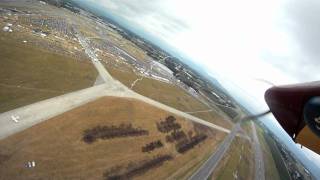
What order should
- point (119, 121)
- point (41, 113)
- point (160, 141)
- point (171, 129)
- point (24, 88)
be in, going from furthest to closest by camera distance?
point (171, 129) < point (160, 141) < point (119, 121) < point (24, 88) < point (41, 113)

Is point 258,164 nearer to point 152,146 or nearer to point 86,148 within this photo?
point 152,146

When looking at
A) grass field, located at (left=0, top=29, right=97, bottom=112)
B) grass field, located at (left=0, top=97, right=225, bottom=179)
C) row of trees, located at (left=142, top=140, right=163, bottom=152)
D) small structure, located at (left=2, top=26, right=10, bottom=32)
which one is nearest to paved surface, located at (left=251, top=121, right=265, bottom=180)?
grass field, located at (left=0, top=97, right=225, bottom=179)

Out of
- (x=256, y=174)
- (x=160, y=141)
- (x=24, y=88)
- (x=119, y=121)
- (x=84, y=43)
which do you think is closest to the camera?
(x=24, y=88)

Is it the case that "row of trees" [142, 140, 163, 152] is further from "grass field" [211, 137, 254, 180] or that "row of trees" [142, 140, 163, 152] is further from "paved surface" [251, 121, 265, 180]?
"paved surface" [251, 121, 265, 180]

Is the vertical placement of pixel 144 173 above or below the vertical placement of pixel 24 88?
below

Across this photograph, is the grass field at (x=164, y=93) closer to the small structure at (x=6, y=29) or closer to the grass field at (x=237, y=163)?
the grass field at (x=237, y=163)

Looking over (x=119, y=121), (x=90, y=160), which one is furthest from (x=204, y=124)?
(x=90, y=160)

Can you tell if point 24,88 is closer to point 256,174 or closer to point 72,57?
point 72,57
